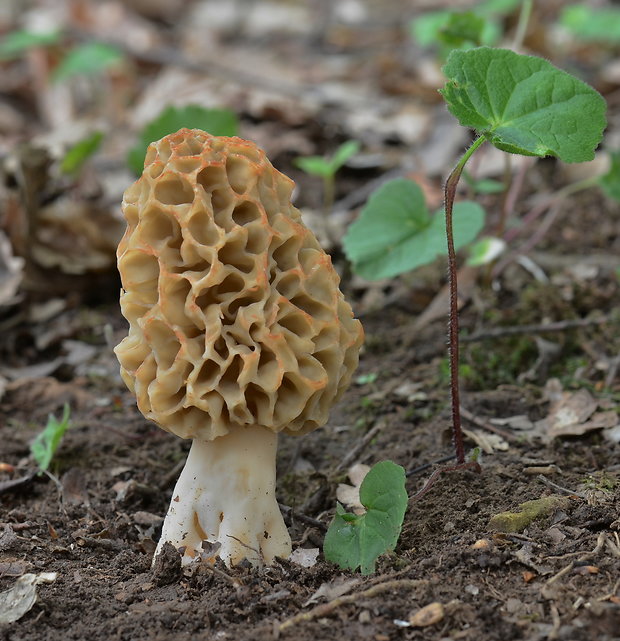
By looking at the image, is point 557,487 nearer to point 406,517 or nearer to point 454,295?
point 406,517

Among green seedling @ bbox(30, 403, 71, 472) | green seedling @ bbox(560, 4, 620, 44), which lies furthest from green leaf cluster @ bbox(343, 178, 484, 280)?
green seedling @ bbox(560, 4, 620, 44)

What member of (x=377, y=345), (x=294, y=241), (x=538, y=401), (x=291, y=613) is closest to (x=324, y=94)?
(x=377, y=345)

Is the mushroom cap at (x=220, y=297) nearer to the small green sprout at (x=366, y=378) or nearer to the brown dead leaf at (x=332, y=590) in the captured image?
the brown dead leaf at (x=332, y=590)

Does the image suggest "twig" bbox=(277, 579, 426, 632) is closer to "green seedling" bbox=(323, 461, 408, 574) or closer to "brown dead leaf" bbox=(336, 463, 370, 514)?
"green seedling" bbox=(323, 461, 408, 574)

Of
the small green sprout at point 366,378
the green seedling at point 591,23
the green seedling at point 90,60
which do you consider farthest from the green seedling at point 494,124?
the green seedling at point 90,60

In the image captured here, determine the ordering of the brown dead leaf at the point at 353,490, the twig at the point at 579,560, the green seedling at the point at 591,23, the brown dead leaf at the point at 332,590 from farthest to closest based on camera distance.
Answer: the green seedling at the point at 591,23, the brown dead leaf at the point at 353,490, the brown dead leaf at the point at 332,590, the twig at the point at 579,560

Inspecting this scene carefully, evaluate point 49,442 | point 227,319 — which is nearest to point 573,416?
point 227,319
